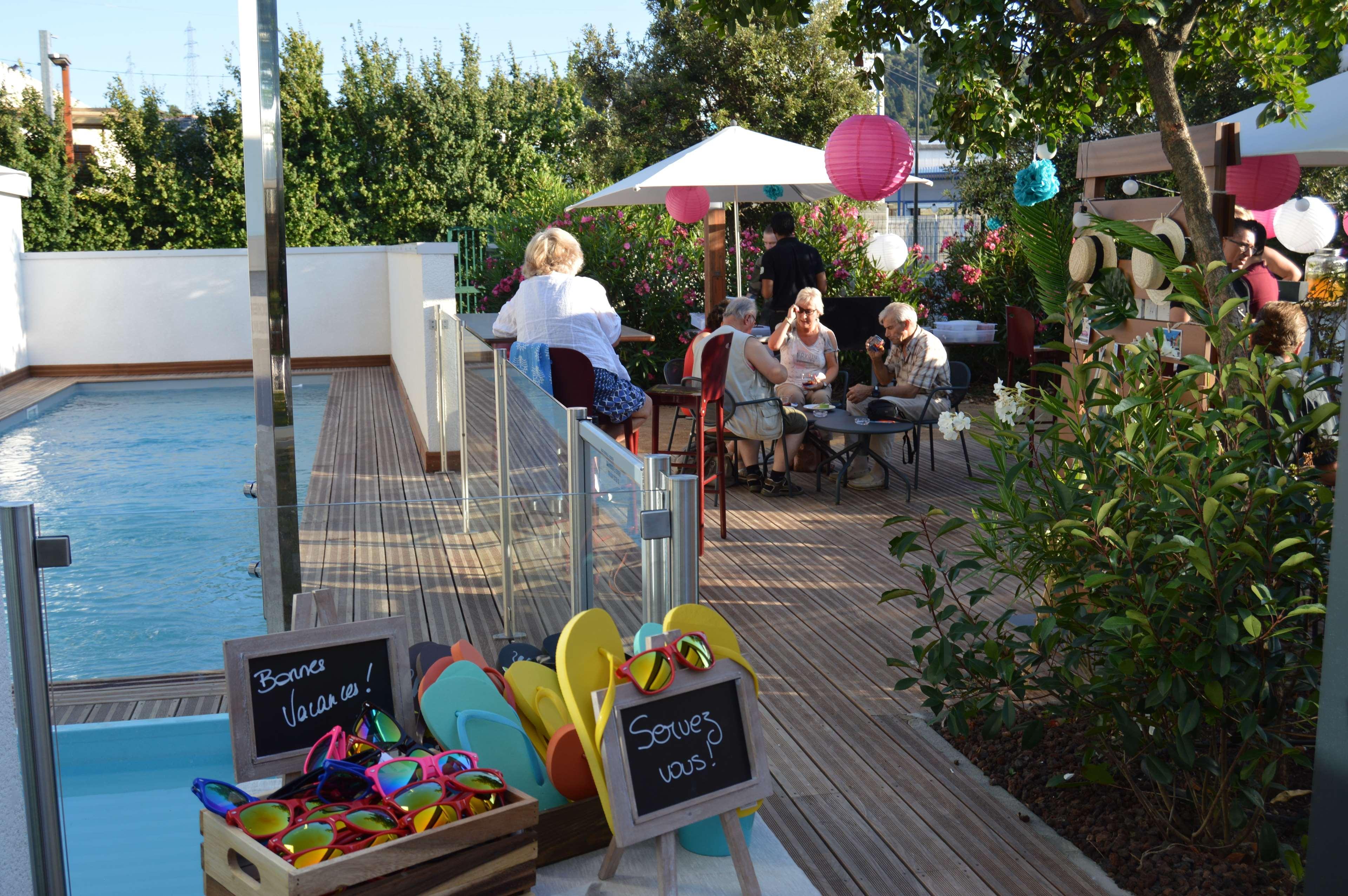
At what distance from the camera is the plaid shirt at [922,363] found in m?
6.48

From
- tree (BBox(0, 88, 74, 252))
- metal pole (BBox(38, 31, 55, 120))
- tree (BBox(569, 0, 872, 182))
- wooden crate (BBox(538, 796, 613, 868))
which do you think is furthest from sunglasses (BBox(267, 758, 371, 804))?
metal pole (BBox(38, 31, 55, 120))

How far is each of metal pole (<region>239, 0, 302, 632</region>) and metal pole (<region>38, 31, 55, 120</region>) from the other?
18.6m

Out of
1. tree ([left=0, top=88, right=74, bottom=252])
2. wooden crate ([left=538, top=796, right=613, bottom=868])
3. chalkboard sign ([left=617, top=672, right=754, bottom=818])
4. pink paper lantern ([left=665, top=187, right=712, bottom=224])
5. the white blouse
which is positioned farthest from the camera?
tree ([left=0, top=88, right=74, bottom=252])

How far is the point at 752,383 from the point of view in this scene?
609cm

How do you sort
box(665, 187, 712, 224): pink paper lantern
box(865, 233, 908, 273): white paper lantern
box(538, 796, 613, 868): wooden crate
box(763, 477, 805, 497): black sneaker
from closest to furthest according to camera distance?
box(538, 796, 613, 868): wooden crate, box(763, 477, 805, 497): black sneaker, box(665, 187, 712, 224): pink paper lantern, box(865, 233, 908, 273): white paper lantern

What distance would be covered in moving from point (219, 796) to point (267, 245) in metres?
2.16

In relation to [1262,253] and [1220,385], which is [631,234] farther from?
[1220,385]

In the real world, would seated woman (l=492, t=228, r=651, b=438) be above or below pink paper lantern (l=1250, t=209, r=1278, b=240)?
below

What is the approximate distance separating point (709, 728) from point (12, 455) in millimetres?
9333

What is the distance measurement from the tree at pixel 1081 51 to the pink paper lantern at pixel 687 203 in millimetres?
4630

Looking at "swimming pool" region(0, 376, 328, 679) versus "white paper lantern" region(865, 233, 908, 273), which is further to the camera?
"white paper lantern" region(865, 233, 908, 273)

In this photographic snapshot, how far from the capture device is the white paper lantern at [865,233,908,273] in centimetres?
1044

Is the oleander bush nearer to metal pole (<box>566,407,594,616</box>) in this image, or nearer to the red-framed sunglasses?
metal pole (<box>566,407,594,616</box>)

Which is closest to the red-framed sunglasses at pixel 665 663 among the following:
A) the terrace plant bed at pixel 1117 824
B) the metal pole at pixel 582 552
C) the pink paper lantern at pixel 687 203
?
the metal pole at pixel 582 552
